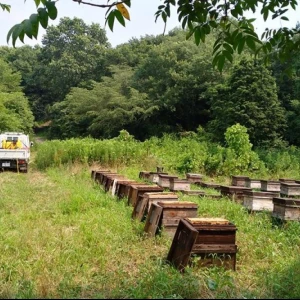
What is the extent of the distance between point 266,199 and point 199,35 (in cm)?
457

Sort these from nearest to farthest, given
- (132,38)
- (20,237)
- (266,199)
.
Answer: (20,237), (266,199), (132,38)

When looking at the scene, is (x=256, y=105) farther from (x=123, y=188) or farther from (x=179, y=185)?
(x=123, y=188)

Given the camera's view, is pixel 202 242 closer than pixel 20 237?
Yes

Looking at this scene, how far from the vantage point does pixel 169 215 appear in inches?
201

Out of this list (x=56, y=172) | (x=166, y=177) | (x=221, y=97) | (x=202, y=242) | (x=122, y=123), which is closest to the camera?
(x=202, y=242)

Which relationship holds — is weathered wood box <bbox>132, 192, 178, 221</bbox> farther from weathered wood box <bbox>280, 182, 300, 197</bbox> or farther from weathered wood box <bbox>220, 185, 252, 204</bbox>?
weathered wood box <bbox>280, 182, 300, 197</bbox>

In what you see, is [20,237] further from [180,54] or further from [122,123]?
[180,54]

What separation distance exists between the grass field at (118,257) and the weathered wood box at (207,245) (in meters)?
0.12

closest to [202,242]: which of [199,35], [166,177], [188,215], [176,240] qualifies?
[176,240]

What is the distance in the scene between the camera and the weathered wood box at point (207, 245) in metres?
4.00

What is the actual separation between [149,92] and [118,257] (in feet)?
80.0

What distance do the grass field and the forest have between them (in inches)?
381

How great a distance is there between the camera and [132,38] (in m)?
39.1

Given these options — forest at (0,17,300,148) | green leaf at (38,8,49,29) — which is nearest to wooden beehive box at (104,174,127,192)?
green leaf at (38,8,49,29)
